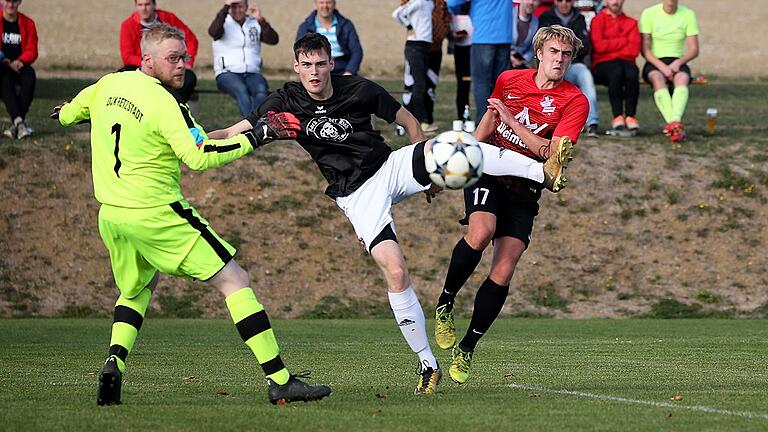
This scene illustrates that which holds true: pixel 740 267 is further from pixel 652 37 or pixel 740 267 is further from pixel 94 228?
pixel 94 228

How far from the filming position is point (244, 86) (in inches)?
719

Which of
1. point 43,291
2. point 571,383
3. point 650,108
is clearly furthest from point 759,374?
point 650,108

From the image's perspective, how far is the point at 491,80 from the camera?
1809 cm

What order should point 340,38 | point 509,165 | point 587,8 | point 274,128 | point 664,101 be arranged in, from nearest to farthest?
1. point 274,128
2. point 509,165
3. point 340,38
4. point 664,101
5. point 587,8

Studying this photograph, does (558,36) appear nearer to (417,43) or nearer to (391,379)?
(391,379)

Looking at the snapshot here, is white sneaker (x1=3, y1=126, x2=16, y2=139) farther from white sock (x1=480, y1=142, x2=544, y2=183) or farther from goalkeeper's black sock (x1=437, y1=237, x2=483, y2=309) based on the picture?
white sock (x1=480, y1=142, x2=544, y2=183)

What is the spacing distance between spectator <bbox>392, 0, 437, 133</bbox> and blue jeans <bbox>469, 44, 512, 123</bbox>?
859 mm

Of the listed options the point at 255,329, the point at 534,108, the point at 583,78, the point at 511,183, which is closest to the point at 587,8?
the point at 583,78

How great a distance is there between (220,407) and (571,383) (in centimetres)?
282

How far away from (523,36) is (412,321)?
36.3 feet

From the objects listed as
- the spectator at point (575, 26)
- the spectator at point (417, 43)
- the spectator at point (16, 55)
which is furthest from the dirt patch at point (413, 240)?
the spectator at point (417, 43)

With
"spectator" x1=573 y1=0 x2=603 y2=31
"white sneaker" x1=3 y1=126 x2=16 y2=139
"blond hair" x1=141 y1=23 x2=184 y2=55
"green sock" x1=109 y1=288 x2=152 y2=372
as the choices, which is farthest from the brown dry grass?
"blond hair" x1=141 y1=23 x2=184 y2=55

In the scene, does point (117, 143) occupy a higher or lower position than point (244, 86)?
higher

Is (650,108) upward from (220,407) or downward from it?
downward
